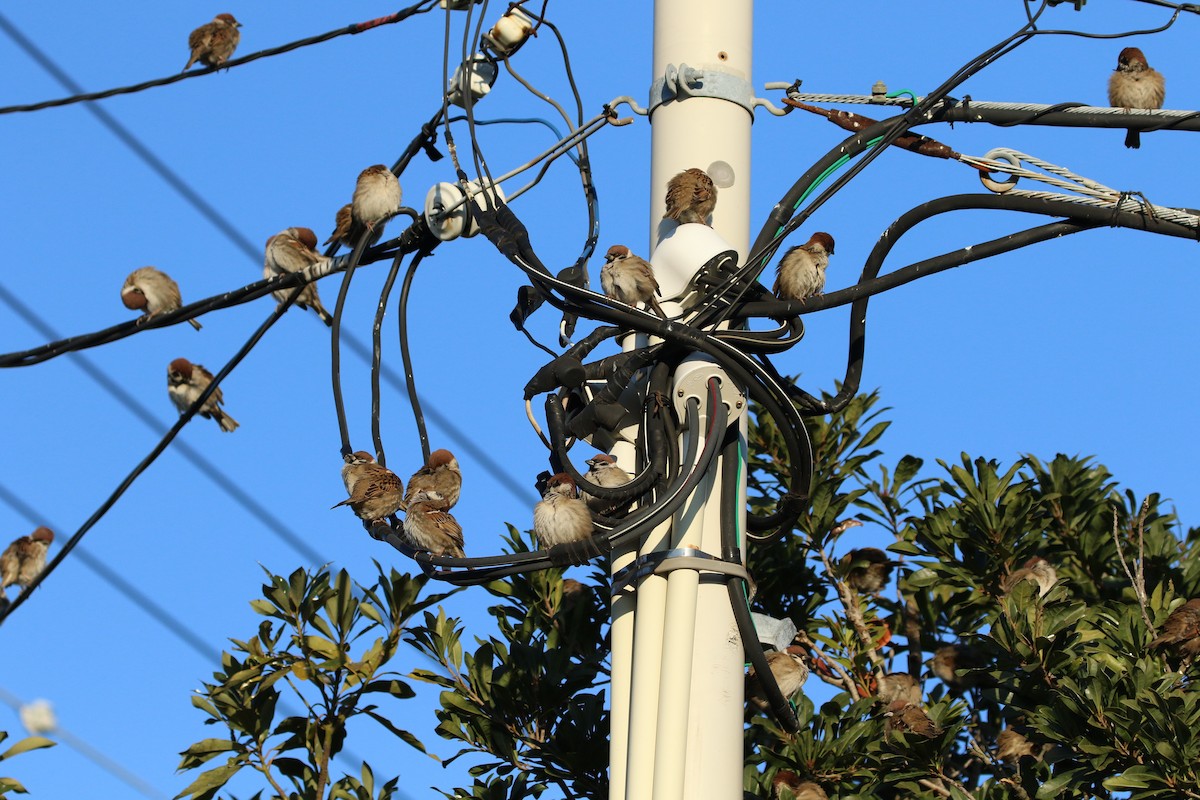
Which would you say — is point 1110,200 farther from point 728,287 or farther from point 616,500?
point 616,500

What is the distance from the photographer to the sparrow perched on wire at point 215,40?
35.8 ft

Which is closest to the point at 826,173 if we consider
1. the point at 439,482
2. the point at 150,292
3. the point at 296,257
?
the point at 439,482

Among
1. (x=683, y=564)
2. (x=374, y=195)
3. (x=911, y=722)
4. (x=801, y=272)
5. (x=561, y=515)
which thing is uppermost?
(x=374, y=195)

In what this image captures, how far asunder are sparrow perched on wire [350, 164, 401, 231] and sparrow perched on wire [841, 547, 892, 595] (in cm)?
355

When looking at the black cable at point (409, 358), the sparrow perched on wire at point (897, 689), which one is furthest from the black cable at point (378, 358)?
the sparrow perched on wire at point (897, 689)

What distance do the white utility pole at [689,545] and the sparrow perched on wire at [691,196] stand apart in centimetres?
4

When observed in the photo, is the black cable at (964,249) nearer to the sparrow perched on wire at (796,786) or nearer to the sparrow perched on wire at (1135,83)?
the sparrow perched on wire at (796,786)

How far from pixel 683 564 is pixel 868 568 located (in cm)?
428

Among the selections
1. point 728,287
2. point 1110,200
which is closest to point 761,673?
point 728,287

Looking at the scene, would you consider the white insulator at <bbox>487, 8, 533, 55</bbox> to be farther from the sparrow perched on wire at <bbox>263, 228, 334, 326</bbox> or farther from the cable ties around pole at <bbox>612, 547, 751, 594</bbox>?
the cable ties around pole at <bbox>612, 547, 751, 594</bbox>

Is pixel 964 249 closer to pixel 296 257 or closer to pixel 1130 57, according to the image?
pixel 296 257

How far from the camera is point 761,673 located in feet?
18.8

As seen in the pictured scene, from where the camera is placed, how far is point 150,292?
911cm

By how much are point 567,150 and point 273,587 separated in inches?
107
